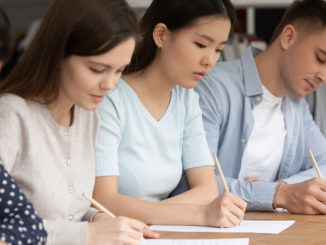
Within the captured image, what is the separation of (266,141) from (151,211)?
73cm

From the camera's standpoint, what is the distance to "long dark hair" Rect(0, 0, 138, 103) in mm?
1332

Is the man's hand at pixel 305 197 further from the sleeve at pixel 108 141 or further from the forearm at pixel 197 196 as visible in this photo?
the sleeve at pixel 108 141

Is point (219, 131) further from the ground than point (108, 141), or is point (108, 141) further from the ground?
point (108, 141)

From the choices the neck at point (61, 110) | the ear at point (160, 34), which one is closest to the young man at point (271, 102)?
the ear at point (160, 34)

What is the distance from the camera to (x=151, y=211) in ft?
5.16

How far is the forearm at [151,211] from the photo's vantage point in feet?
5.15

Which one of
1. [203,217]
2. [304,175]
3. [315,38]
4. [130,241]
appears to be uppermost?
[315,38]

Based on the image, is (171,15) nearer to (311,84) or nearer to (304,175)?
(311,84)

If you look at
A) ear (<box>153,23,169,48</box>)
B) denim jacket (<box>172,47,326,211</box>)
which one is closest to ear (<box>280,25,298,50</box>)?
denim jacket (<box>172,47,326,211</box>)

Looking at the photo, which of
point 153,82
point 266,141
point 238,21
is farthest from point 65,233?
point 238,21

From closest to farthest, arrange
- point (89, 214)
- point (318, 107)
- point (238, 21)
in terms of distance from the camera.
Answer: point (89, 214), point (318, 107), point (238, 21)

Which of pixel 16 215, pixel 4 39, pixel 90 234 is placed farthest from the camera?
pixel 90 234

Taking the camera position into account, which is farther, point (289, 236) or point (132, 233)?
point (289, 236)

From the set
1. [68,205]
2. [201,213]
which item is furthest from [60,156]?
[201,213]
